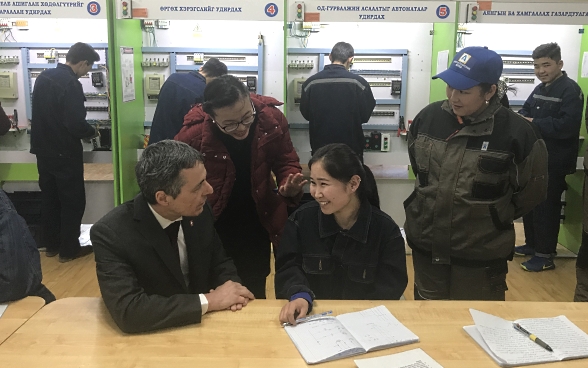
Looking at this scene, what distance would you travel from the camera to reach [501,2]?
3717mm

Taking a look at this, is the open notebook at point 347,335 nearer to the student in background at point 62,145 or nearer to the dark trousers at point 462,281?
the dark trousers at point 462,281

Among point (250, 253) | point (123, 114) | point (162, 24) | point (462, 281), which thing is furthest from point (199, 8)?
point (462, 281)

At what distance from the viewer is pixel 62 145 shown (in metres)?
4.32

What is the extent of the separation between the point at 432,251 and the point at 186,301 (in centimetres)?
115

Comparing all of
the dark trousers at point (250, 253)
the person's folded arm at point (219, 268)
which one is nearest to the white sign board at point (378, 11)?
the dark trousers at point (250, 253)

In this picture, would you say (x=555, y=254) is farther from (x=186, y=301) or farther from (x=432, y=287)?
(x=186, y=301)

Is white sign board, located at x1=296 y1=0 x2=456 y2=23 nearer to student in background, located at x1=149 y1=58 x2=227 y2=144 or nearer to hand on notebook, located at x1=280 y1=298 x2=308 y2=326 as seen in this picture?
student in background, located at x1=149 y1=58 x2=227 y2=144

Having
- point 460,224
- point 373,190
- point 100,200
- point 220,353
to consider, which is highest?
point 373,190

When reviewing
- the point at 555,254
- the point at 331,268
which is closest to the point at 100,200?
the point at 331,268

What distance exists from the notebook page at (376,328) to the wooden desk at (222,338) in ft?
0.08

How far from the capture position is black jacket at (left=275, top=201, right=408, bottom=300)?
6.57ft

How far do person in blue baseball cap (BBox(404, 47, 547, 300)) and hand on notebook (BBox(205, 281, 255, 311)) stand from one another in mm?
930

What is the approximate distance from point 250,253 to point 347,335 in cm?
111

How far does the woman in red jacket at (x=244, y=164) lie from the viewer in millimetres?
2223
